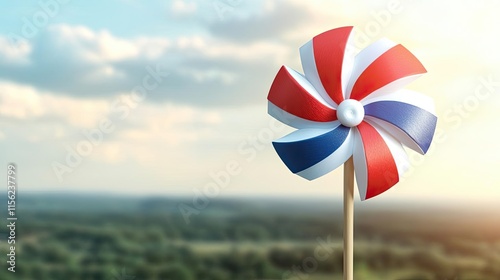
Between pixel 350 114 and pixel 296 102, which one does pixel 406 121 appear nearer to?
pixel 350 114

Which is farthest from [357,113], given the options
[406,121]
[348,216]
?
[348,216]

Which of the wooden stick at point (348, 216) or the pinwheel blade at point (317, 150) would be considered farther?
the wooden stick at point (348, 216)

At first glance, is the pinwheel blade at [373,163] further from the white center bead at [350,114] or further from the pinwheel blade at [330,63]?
the pinwheel blade at [330,63]

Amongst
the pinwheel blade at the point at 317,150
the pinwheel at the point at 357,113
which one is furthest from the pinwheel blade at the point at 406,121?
the pinwheel blade at the point at 317,150

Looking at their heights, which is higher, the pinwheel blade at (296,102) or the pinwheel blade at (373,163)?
the pinwheel blade at (296,102)

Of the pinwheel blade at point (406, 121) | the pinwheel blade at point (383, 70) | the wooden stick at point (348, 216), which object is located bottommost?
the wooden stick at point (348, 216)

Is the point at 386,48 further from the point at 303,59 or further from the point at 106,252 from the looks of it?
the point at 106,252

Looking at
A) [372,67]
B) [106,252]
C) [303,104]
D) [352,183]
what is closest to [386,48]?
[372,67]
